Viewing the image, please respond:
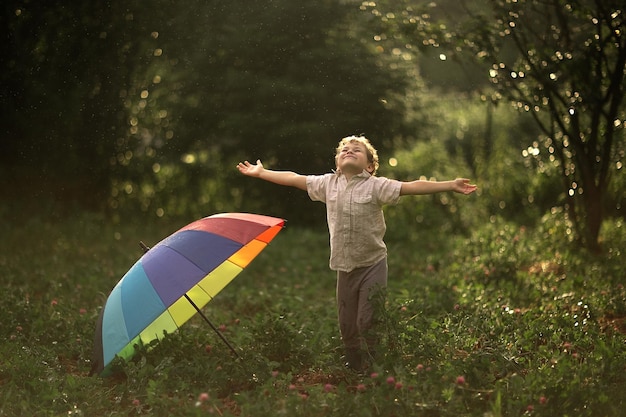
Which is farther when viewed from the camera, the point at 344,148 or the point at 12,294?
the point at 12,294

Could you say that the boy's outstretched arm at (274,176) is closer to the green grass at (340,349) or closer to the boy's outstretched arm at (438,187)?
the boy's outstretched arm at (438,187)

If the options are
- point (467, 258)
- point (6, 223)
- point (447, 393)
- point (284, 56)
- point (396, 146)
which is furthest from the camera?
point (396, 146)

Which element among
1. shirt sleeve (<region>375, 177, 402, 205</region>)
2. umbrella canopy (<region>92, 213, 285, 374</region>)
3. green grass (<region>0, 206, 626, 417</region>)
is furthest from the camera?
shirt sleeve (<region>375, 177, 402, 205</region>)

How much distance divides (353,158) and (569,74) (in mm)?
3386

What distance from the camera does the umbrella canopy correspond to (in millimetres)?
4078

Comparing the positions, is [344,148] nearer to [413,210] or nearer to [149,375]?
[149,375]

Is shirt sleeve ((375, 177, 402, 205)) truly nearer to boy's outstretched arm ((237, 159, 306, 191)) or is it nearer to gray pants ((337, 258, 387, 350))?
gray pants ((337, 258, 387, 350))

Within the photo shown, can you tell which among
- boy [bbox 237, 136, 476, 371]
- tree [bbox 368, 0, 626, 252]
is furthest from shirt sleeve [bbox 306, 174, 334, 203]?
tree [bbox 368, 0, 626, 252]

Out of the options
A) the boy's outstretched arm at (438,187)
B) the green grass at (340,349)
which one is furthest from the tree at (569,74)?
the boy's outstretched arm at (438,187)

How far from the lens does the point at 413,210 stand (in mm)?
11375

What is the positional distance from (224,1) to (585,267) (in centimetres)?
507

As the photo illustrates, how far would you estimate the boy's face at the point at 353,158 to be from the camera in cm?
452

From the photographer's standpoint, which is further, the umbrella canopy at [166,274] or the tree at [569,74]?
the tree at [569,74]

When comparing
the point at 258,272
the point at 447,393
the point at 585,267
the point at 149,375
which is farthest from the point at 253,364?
the point at 258,272
